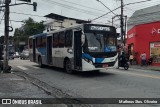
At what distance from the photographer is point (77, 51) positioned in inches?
687

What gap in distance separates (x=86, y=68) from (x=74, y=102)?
21.8 feet

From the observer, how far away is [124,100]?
10133mm

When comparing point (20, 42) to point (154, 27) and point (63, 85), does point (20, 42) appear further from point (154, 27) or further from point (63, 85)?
point (63, 85)

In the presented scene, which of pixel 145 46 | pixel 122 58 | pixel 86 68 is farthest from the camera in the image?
pixel 145 46

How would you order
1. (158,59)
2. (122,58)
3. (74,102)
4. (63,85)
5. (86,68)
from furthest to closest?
(158,59) → (122,58) → (86,68) → (63,85) → (74,102)

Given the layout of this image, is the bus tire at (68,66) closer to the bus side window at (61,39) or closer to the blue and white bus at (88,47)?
the blue and white bus at (88,47)

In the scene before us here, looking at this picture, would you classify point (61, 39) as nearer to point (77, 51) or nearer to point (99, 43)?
point (77, 51)

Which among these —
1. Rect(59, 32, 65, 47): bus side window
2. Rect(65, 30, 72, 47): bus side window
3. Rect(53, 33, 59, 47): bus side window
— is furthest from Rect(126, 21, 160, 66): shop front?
Rect(65, 30, 72, 47): bus side window

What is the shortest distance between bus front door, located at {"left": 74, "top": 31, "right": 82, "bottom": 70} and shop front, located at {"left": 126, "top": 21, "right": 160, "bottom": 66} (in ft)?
55.5

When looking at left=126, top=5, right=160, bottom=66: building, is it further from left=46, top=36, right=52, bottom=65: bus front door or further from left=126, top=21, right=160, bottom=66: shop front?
left=46, top=36, right=52, bottom=65: bus front door

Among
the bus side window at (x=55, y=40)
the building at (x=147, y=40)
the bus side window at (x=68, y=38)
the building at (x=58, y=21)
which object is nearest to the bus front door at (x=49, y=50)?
the bus side window at (x=55, y=40)

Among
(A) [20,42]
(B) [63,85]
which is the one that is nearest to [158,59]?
(B) [63,85]

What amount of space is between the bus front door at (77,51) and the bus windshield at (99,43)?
0.61 meters

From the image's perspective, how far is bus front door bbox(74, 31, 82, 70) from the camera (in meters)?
17.1
